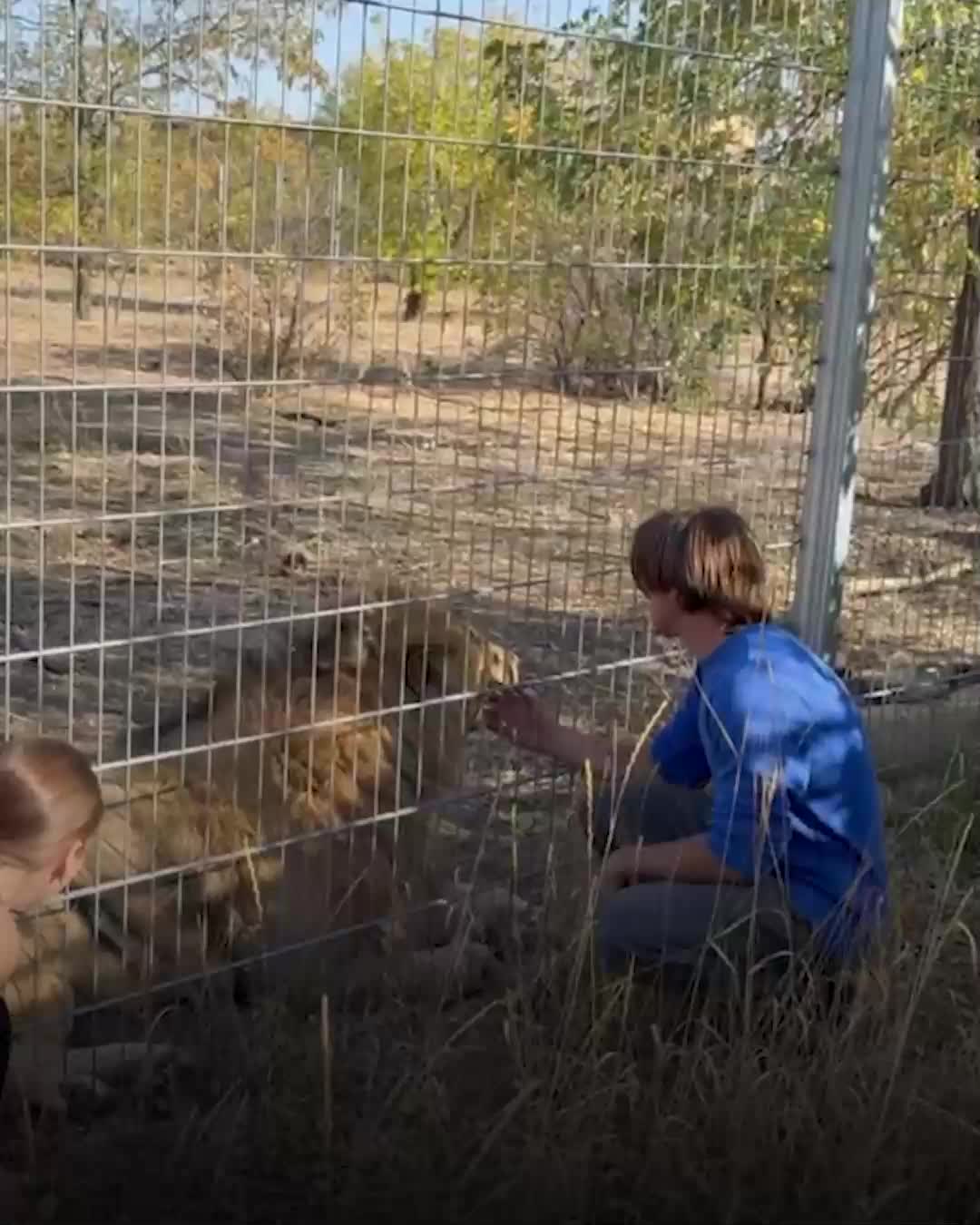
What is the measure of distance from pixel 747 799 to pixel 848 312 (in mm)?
1962

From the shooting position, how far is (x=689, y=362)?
486 centimetres

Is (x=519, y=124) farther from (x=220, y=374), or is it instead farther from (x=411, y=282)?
(x=220, y=374)

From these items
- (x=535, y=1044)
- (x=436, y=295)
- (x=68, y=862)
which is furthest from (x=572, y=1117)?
(x=436, y=295)

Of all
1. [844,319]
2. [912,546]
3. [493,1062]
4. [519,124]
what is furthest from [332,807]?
[912,546]

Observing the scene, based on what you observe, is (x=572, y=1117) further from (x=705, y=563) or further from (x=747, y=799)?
(x=705, y=563)

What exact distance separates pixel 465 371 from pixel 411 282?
0.88 ft

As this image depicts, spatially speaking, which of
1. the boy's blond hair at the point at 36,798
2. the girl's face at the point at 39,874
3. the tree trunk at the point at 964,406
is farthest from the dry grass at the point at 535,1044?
the tree trunk at the point at 964,406

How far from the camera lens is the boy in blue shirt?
3.80m

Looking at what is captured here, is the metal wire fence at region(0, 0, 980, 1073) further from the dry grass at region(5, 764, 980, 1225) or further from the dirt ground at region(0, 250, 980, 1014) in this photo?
the dry grass at region(5, 764, 980, 1225)

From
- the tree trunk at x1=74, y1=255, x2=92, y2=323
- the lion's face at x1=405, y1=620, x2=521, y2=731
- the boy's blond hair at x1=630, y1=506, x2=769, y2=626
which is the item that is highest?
the tree trunk at x1=74, y1=255, x2=92, y2=323

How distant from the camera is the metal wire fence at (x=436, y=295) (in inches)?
142

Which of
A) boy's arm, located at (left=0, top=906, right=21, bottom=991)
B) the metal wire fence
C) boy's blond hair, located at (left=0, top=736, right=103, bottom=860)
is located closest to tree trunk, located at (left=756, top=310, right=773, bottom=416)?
the metal wire fence

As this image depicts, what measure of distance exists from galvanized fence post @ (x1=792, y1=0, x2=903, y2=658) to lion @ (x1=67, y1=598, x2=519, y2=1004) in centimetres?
114

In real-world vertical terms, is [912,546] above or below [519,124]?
below
